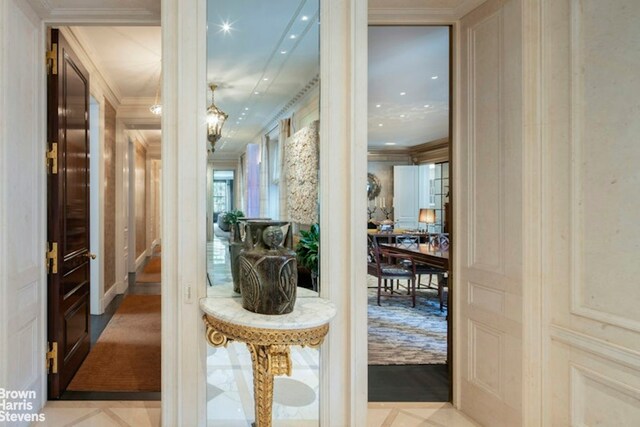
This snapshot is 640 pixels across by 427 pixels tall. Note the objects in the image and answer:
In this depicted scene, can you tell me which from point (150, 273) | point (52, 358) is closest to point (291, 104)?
point (52, 358)

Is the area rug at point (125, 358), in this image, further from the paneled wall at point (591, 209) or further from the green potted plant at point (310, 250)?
the paneled wall at point (591, 209)

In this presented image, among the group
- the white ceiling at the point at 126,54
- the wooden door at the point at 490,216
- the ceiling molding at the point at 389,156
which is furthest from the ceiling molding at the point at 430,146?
the white ceiling at the point at 126,54

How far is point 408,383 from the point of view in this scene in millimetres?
2932

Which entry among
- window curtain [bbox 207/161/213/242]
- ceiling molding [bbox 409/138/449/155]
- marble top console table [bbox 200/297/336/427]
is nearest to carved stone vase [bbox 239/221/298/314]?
marble top console table [bbox 200/297/336/427]

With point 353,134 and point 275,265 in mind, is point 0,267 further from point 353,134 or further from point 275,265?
point 353,134

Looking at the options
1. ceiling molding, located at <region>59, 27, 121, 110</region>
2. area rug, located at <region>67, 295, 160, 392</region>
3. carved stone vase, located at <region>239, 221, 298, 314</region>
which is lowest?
area rug, located at <region>67, 295, 160, 392</region>

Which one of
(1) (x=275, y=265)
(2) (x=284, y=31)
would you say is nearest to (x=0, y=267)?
(1) (x=275, y=265)

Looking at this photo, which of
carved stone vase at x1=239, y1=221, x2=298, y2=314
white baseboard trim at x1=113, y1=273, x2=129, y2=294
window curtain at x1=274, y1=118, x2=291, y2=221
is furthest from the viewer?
white baseboard trim at x1=113, y1=273, x2=129, y2=294

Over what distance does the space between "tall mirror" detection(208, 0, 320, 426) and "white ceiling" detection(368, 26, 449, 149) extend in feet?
5.27

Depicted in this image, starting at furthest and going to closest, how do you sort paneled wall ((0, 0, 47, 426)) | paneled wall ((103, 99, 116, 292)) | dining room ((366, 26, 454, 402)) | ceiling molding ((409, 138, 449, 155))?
ceiling molding ((409, 138, 449, 155)) < paneled wall ((103, 99, 116, 292)) < dining room ((366, 26, 454, 402)) < paneled wall ((0, 0, 47, 426))

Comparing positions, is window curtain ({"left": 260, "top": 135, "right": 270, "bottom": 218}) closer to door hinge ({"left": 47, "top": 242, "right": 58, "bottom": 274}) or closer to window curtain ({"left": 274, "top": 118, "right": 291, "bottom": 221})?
window curtain ({"left": 274, "top": 118, "right": 291, "bottom": 221})

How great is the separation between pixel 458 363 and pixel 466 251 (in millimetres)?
819

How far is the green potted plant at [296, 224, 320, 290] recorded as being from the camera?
6.91ft

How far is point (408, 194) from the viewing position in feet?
33.1
